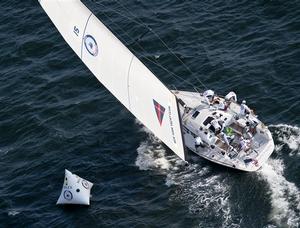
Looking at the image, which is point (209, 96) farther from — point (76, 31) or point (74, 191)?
point (74, 191)

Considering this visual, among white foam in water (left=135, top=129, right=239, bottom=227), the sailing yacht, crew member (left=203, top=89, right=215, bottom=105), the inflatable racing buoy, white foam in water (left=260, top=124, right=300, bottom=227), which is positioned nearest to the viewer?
the sailing yacht

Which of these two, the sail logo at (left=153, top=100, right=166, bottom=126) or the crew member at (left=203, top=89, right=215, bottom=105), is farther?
the crew member at (left=203, top=89, right=215, bottom=105)

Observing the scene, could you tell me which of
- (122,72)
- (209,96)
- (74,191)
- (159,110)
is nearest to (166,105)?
(159,110)

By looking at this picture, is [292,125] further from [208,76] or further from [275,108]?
[208,76]

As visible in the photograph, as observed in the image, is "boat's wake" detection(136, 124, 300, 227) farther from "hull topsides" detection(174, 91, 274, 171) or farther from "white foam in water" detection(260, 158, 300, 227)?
"hull topsides" detection(174, 91, 274, 171)

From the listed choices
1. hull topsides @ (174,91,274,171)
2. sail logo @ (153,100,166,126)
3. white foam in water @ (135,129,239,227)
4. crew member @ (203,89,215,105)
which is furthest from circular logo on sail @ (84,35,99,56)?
crew member @ (203,89,215,105)

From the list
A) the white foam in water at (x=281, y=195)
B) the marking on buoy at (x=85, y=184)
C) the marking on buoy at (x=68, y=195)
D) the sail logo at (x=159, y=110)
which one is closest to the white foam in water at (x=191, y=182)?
the white foam in water at (x=281, y=195)

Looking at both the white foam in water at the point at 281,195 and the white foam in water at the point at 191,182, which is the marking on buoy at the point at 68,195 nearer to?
the white foam in water at the point at 191,182

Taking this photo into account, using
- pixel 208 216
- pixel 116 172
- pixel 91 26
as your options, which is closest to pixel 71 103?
pixel 116 172
